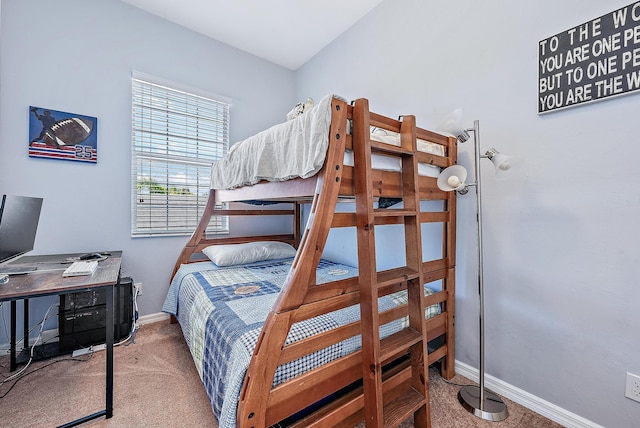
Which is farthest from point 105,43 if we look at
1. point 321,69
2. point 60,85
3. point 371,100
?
point 371,100

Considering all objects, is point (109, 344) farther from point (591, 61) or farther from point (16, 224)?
point (591, 61)

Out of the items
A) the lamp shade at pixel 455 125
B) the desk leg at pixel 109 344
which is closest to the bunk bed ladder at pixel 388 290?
the lamp shade at pixel 455 125

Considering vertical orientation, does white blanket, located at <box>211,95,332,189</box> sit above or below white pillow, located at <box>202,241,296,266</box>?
above

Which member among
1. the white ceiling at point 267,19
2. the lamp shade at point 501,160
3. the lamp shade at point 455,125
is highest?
the white ceiling at point 267,19

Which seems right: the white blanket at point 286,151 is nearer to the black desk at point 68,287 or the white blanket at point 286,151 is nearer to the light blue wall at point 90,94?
the black desk at point 68,287

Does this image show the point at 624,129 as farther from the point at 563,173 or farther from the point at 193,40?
the point at 193,40

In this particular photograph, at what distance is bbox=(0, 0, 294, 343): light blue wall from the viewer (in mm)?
2049

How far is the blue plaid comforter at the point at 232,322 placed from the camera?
3.59 ft

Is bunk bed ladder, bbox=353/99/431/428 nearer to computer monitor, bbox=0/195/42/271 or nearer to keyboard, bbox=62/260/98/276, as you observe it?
keyboard, bbox=62/260/98/276

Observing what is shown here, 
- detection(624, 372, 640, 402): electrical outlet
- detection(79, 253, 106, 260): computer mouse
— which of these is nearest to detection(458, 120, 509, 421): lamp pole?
detection(624, 372, 640, 402): electrical outlet

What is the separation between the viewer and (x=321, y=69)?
3.19 metres

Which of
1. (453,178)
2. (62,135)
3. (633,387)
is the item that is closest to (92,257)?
(62,135)

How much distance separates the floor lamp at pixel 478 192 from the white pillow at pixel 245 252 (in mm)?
1817

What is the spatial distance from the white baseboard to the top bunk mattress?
1354mm
